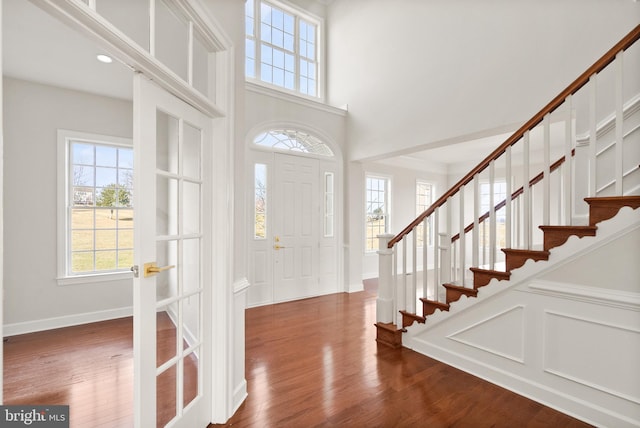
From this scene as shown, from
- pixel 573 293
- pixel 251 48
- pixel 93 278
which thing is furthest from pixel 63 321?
pixel 573 293

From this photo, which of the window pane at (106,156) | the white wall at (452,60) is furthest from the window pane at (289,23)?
the window pane at (106,156)

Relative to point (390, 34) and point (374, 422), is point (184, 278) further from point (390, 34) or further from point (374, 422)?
point (390, 34)

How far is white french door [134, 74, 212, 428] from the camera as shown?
137 cm

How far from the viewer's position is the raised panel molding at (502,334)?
7.48ft

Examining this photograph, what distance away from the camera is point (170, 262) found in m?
1.59

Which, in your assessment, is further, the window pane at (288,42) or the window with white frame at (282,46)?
the window pane at (288,42)

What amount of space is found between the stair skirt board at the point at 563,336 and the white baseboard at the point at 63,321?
13.1ft

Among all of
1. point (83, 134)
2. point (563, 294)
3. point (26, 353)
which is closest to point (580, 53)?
point (563, 294)

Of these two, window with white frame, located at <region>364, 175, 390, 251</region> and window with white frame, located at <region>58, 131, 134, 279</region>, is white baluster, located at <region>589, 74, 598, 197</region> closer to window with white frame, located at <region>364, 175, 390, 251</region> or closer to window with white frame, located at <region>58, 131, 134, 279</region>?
window with white frame, located at <region>364, 175, 390, 251</region>

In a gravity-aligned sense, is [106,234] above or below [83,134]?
below

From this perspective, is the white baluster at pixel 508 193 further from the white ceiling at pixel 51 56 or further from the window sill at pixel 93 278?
the window sill at pixel 93 278

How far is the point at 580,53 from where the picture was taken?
108 inches

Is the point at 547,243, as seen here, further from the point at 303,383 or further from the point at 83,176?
the point at 83,176

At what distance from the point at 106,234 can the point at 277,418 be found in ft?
11.0
